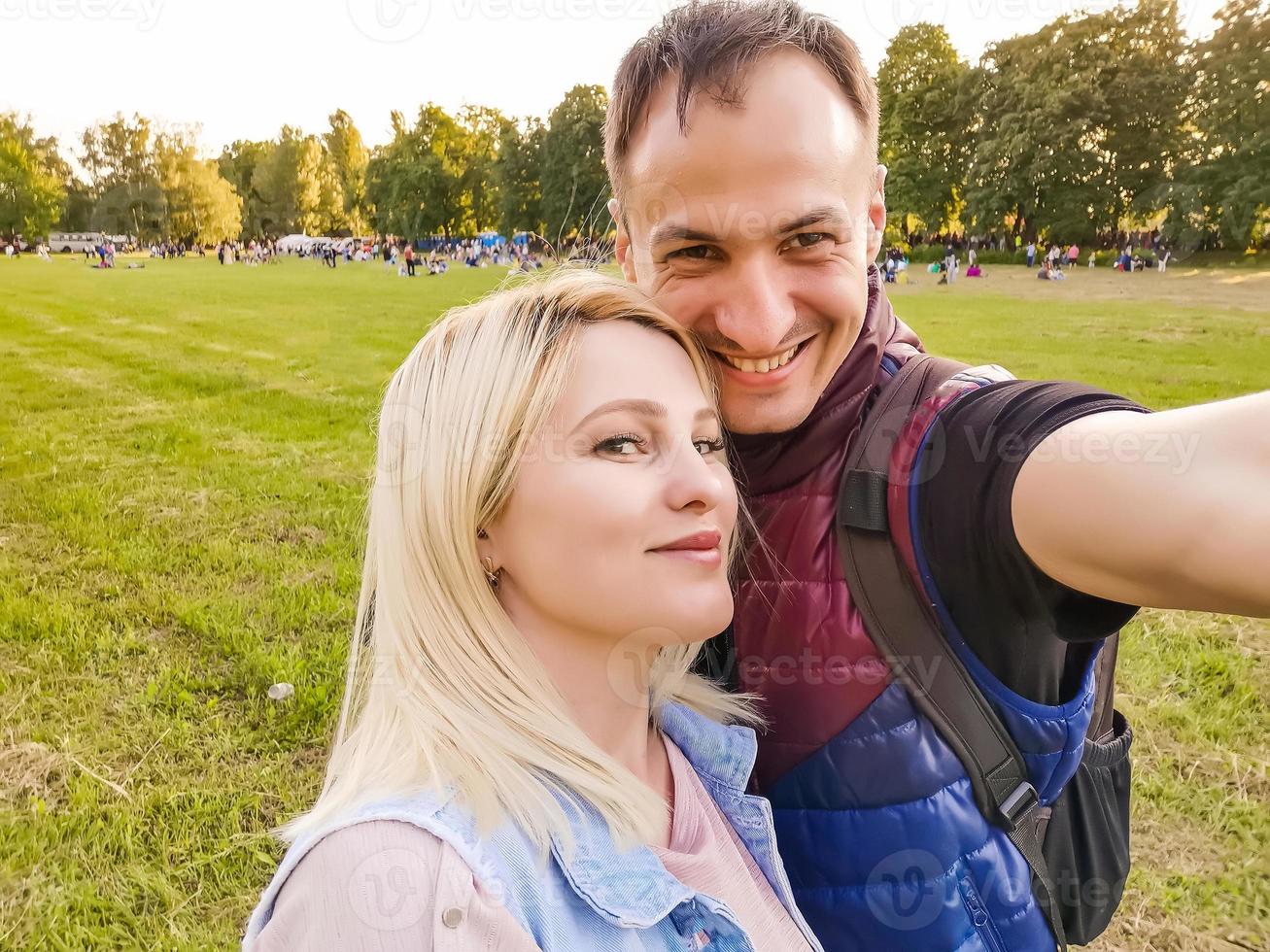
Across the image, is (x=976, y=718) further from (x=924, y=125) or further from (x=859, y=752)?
(x=924, y=125)

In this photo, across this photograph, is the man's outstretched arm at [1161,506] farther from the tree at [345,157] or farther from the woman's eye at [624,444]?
the tree at [345,157]

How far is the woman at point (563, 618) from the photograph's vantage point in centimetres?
148

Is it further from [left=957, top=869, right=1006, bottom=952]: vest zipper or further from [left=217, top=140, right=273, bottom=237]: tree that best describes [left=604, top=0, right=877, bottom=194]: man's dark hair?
[left=217, top=140, right=273, bottom=237]: tree

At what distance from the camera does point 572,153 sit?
53.0 metres

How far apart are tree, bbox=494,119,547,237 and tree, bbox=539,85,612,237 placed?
8.98ft

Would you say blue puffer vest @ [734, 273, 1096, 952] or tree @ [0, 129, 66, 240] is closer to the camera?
blue puffer vest @ [734, 273, 1096, 952]

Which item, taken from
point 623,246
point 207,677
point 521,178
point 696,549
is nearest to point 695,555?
point 696,549

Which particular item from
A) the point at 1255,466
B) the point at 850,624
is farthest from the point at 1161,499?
the point at 850,624

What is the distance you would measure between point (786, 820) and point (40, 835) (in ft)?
10.3

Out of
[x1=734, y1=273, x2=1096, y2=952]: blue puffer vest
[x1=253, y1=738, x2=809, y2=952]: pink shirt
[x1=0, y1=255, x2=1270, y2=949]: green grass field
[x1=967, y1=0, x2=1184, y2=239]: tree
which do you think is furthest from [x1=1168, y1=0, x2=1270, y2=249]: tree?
[x1=253, y1=738, x2=809, y2=952]: pink shirt

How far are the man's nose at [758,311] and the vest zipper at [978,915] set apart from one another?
1.21 m

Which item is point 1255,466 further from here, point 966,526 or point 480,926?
point 480,926

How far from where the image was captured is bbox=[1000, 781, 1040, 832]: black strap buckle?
1.63m

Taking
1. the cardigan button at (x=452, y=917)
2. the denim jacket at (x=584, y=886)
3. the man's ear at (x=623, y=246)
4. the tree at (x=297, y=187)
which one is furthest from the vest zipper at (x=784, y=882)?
the tree at (x=297, y=187)
